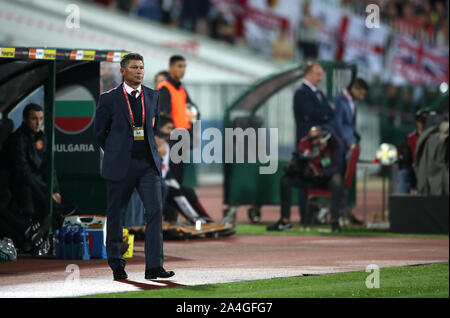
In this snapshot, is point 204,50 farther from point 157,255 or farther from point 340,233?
point 157,255

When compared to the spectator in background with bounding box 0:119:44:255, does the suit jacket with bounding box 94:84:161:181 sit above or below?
above

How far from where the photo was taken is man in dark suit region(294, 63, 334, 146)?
17719mm

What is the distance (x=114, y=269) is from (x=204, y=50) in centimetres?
1942

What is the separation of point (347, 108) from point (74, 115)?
17.7 ft

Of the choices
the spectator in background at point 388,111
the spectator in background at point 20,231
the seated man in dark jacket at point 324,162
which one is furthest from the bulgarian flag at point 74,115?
the spectator in background at point 388,111

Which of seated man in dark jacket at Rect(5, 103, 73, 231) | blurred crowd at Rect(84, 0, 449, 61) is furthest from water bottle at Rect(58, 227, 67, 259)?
blurred crowd at Rect(84, 0, 449, 61)

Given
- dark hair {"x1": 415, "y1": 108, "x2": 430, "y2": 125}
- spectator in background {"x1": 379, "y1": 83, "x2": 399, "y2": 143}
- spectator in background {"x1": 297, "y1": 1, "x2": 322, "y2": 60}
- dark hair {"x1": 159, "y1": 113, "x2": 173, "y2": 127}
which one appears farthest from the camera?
spectator in background {"x1": 297, "y1": 1, "x2": 322, "y2": 60}

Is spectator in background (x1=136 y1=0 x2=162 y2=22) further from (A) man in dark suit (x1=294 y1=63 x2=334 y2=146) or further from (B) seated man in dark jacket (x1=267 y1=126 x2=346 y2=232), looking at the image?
(B) seated man in dark jacket (x1=267 y1=126 x2=346 y2=232)

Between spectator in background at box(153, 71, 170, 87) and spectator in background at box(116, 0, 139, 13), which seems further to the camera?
spectator in background at box(116, 0, 139, 13)

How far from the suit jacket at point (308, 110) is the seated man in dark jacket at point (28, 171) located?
507 centimetres

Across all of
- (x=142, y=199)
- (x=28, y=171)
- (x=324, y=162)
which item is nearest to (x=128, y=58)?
(x=142, y=199)

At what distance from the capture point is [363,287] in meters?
10.3

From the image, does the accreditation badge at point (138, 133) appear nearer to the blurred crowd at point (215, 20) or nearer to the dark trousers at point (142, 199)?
the dark trousers at point (142, 199)

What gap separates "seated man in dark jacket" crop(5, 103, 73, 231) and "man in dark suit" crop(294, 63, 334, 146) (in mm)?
5077
